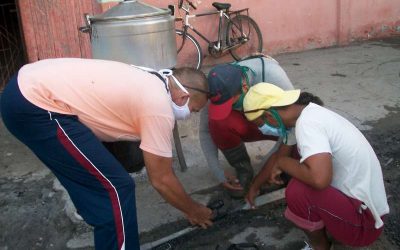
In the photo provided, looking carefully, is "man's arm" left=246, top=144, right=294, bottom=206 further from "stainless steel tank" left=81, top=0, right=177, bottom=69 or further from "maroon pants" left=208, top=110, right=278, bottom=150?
"stainless steel tank" left=81, top=0, right=177, bottom=69

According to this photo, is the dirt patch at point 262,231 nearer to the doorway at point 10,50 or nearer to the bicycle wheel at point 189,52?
the bicycle wheel at point 189,52

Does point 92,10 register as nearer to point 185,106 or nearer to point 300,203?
point 185,106

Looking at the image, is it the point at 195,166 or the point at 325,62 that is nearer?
the point at 195,166

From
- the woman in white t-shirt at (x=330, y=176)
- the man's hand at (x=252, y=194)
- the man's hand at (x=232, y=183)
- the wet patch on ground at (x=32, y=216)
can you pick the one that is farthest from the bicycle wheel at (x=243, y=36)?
the woman in white t-shirt at (x=330, y=176)

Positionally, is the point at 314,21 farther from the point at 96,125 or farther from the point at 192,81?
the point at 96,125

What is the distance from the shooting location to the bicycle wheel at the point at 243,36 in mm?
6703

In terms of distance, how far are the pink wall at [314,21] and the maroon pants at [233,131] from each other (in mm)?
3848

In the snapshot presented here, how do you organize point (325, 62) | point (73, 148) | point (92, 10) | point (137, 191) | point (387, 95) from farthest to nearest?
1. point (325, 62)
2. point (92, 10)
3. point (387, 95)
4. point (137, 191)
5. point (73, 148)

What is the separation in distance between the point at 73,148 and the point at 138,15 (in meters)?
1.21

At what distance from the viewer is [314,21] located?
732 centimetres

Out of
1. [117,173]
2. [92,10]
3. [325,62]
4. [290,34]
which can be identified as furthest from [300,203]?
[290,34]

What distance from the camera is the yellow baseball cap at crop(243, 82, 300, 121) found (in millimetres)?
2346

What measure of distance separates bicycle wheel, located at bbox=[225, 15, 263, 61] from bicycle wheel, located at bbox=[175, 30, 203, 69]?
22.6 inches

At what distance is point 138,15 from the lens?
112 inches
